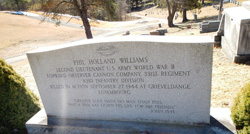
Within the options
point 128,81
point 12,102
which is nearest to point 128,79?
point 128,81

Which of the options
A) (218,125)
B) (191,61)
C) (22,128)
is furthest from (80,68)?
(218,125)

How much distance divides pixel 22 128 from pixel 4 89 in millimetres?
1044

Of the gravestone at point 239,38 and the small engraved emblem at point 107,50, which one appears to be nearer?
the small engraved emblem at point 107,50

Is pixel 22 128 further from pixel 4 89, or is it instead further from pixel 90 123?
pixel 90 123

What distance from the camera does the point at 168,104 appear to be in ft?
10.9

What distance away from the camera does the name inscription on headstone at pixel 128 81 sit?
9.68ft

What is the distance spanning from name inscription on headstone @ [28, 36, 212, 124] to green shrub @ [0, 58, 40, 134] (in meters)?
0.62

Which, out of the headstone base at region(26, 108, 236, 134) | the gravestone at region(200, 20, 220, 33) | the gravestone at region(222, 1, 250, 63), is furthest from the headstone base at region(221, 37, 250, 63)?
the gravestone at region(200, 20, 220, 33)

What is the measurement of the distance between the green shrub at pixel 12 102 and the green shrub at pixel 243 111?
14.3ft

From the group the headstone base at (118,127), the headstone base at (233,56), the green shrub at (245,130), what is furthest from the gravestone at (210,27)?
the green shrub at (245,130)

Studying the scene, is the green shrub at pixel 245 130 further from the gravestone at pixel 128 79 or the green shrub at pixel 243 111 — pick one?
the gravestone at pixel 128 79

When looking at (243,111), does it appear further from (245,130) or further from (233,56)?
(233,56)

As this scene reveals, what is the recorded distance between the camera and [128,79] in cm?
332

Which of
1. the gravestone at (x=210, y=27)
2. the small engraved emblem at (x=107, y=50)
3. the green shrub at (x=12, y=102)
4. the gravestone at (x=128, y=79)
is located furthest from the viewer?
the gravestone at (x=210, y=27)
